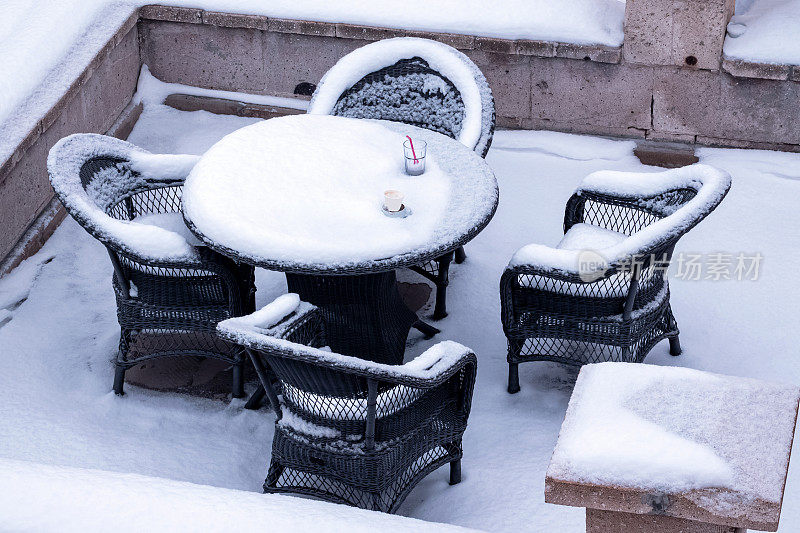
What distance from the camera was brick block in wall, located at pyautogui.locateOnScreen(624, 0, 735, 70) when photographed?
5914mm

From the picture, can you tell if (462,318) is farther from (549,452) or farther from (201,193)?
(201,193)

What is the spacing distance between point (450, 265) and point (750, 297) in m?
1.39

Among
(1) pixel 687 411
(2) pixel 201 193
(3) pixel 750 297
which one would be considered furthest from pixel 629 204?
(1) pixel 687 411

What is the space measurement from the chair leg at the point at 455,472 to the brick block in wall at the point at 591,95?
9.61ft

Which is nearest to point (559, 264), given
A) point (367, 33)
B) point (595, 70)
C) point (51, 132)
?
point (595, 70)

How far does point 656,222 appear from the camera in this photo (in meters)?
4.13

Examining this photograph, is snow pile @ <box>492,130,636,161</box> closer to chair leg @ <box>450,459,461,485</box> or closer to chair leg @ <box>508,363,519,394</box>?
chair leg @ <box>508,363,519,394</box>

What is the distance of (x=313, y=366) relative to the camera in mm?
3432

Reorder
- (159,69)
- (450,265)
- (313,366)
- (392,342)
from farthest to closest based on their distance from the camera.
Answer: (159,69)
(450,265)
(392,342)
(313,366)

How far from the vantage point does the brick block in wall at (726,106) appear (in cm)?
601

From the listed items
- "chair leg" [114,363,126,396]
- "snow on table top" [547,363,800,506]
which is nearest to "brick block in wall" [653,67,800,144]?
"chair leg" [114,363,126,396]

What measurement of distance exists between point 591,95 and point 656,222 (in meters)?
2.31

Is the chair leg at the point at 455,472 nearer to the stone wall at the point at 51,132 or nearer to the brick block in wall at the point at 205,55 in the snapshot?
the stone wall at the point at 51,132

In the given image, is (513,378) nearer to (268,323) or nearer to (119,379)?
(268,323)
